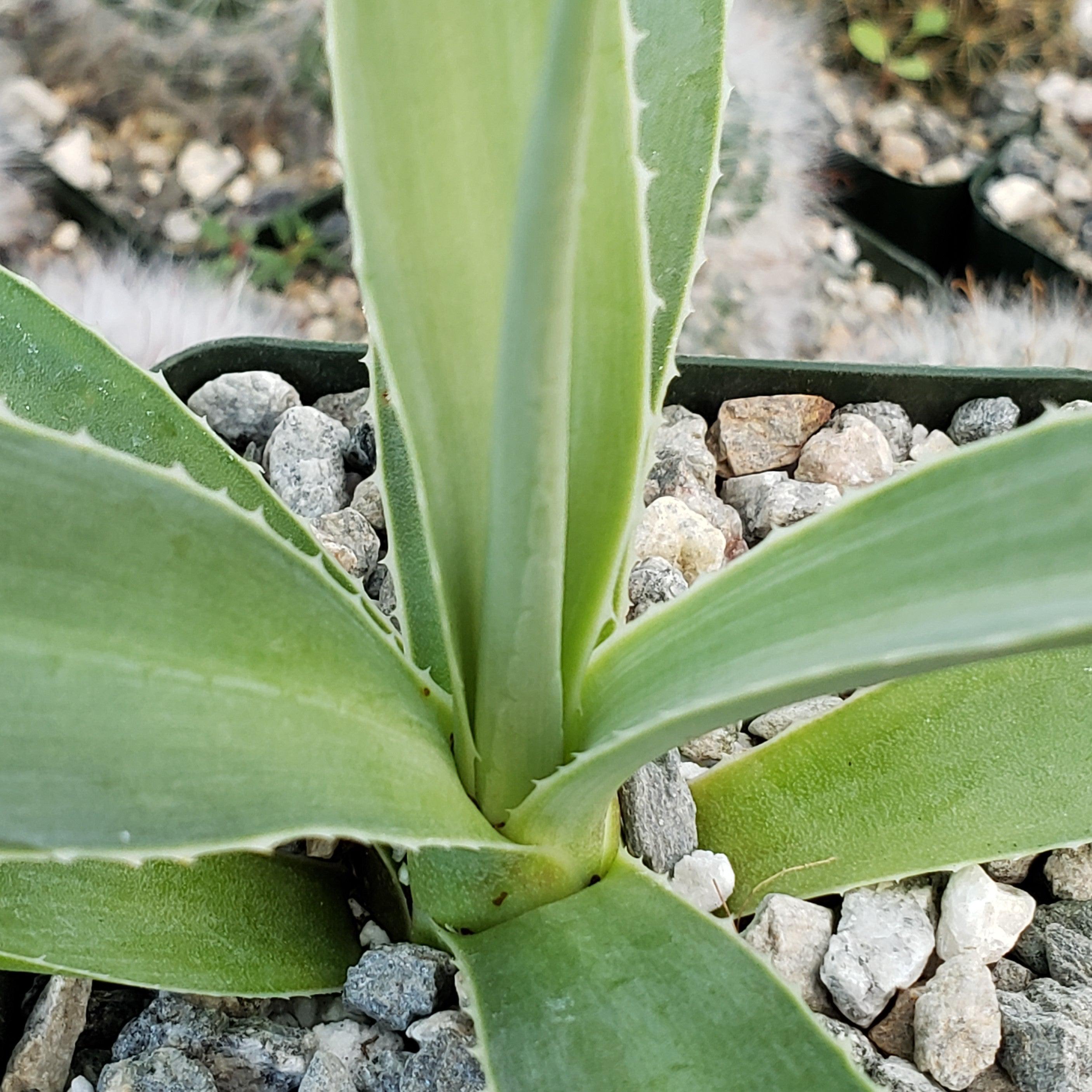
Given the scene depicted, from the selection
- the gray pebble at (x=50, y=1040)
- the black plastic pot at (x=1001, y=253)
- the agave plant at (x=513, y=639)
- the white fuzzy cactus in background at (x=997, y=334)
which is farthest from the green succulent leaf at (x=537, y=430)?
the black plastic pot at (x=1001, y=253)

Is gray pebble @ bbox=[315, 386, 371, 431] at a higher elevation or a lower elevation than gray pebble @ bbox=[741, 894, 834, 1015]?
higher

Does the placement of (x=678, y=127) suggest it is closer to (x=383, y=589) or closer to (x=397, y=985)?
(x=383, y=589)

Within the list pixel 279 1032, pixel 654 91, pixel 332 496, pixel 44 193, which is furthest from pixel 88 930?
pixel 44 193

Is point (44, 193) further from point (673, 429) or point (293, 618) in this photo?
point (293, 618)

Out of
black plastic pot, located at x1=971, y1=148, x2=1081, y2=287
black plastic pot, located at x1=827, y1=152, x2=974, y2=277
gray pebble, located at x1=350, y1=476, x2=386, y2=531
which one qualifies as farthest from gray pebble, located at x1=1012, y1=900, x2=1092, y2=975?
black plastic pot, located at x1=827, y1=152, x2=974, y2=277

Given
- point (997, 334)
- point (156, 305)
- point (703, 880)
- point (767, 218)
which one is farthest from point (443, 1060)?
point (767, 218)

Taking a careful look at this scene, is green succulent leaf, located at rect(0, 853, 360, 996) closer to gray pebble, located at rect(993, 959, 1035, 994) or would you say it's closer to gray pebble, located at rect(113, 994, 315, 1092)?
gray pebble, located at rect(113, 994, 315, 1092)
